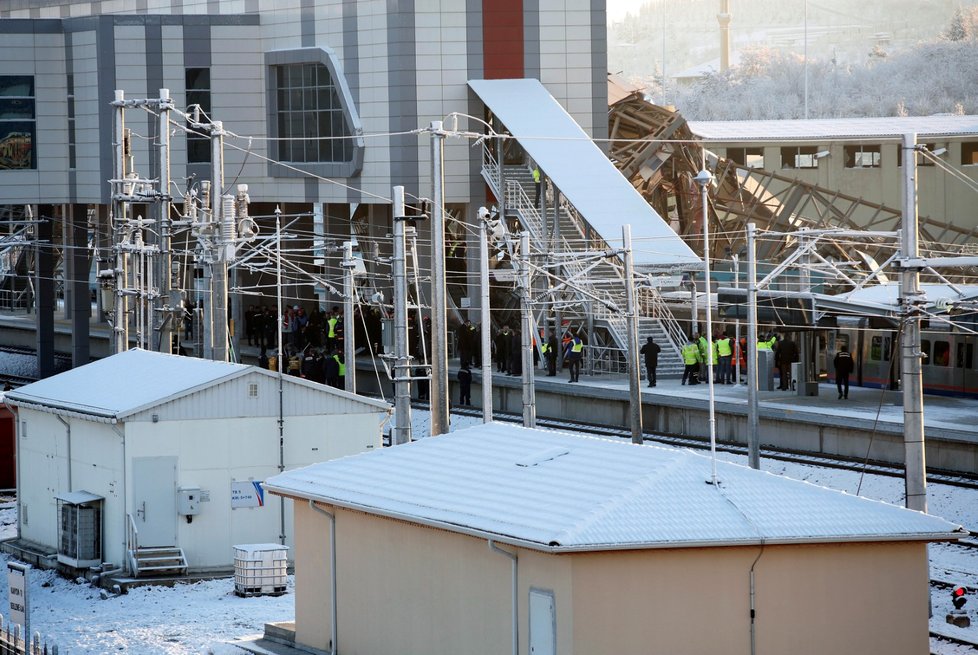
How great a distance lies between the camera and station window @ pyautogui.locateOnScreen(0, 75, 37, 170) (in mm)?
50344

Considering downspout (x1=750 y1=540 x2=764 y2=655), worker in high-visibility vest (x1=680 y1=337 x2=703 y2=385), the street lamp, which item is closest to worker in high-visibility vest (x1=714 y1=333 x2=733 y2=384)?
worker in high-visibility vest (x1=680 y1=337 x2=703 y2=385)

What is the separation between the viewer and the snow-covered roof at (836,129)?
2424 inches

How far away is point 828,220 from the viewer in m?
57.9

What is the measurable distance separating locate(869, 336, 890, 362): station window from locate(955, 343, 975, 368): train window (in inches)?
65.9

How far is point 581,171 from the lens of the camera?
42.7 metres

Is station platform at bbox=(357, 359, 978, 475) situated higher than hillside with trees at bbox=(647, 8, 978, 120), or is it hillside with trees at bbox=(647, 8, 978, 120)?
hillside with trees at bbox=(647, 8, 978, 120)

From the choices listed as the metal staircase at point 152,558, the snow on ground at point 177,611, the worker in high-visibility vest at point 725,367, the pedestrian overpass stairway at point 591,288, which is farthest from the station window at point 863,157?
the metal staircase at point 152,558

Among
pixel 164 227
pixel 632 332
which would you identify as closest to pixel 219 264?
pixel 164 227

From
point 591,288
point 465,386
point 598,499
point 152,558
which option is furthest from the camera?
point 465,386

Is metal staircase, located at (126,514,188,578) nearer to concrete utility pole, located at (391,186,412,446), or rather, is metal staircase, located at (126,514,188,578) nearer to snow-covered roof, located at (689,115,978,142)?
concrete utility pole, located at (391,186,412,446)

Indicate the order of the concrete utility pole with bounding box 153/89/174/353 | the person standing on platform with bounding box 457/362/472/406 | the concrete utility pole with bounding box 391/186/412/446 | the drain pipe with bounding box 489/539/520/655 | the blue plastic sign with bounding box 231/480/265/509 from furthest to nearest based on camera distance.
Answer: the person standing on platform with bounding box 457/362/472/406
the concrete utility pole with bounding box 153/89/174/353
the concrete utility pole with bounding box 391/186/412/446
the blue plastic sign with bounding box 231/480/265/509
the drain pipe with bounding box 489/539/520/655

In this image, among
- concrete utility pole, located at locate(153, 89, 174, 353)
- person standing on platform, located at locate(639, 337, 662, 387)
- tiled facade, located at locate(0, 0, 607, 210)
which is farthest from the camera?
tiled facade, located at locate(0, 0, 607, 210)

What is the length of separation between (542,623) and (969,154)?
5215 cm

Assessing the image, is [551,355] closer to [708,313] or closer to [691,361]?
[691,361]
